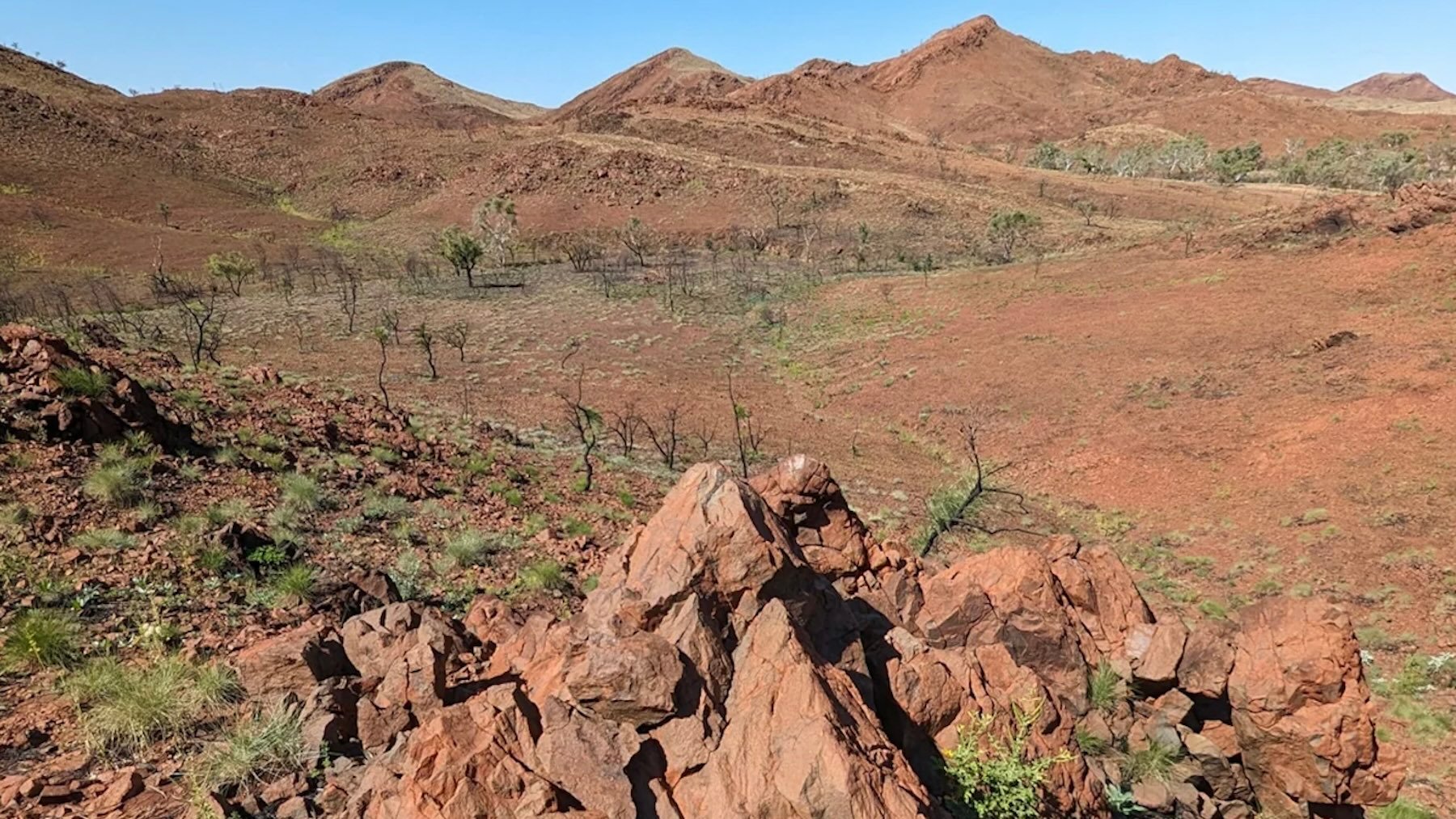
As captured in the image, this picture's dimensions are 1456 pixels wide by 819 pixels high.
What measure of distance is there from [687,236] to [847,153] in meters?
29.0

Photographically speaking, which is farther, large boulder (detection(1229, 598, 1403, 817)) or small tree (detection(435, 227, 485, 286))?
small tree (detection(435, 227, 485, 286))

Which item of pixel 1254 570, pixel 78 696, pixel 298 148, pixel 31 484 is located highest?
pixel 298 148

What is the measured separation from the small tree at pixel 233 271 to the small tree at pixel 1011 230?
4612 cm

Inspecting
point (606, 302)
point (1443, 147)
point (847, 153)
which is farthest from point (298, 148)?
point (1443, 147)

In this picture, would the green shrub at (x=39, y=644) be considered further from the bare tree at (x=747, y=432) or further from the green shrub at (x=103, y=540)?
the bare tree at (x=747, y=432)

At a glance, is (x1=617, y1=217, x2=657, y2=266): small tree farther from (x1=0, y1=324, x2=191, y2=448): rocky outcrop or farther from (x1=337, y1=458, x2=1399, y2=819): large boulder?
(x1=337, y1=458, x2=1399, y2=819): large boulder

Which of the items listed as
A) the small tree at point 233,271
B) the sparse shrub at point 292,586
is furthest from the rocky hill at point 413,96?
the sparse shrub at point 292,586

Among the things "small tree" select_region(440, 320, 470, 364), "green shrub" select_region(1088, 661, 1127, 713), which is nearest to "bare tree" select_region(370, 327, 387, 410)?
"small tree" select_region(440, 320, 470, 364)

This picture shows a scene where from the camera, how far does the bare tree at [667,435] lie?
60.0ft

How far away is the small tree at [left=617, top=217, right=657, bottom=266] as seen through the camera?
179ft

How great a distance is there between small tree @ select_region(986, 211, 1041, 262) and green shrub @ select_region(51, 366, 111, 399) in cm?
4695

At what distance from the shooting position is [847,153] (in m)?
79.2

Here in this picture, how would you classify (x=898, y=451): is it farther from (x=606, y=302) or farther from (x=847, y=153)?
(x=847, y=153)

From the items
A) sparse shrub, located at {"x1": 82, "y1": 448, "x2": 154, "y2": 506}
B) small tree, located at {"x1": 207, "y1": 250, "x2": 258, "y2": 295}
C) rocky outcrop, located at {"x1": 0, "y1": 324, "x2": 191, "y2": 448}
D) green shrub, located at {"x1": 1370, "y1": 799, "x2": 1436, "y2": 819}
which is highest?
small tree, located at {"x1": 207, "y1": 250, "x2": 258, "y2": 295}
